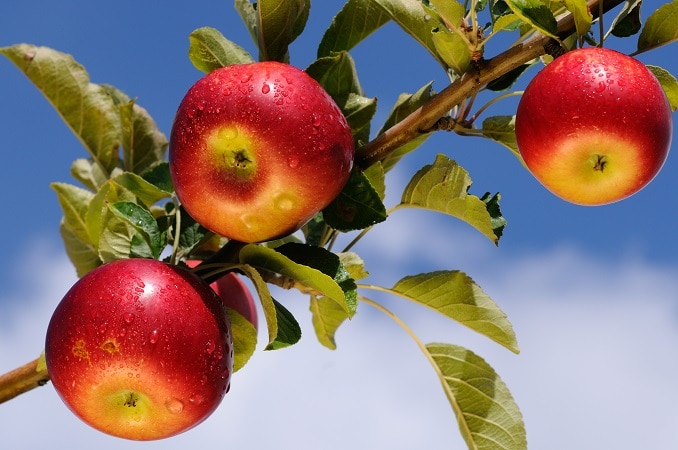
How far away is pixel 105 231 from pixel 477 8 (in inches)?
27.0

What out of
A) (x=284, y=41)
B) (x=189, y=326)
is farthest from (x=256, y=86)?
(x=189, y=326)

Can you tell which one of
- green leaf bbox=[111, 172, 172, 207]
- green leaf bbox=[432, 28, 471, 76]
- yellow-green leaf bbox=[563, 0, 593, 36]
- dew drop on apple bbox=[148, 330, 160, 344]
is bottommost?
dew drop on apple bbox=[148, 330, 160, 344]

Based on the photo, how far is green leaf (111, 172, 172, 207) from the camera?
4.79ft

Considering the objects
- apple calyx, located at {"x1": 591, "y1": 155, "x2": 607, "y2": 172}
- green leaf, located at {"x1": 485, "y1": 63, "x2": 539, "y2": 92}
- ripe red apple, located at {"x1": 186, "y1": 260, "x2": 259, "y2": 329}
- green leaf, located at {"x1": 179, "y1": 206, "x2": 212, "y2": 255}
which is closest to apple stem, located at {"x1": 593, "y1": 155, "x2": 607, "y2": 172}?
apple calyx, located at {"x1": 591, "y1": 155, "x2": 607, "y2": 172}

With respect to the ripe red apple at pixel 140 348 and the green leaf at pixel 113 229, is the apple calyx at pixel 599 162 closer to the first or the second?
the ripe red apple at pixel 140 348

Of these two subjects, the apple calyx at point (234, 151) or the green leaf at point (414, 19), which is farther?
the green leaf at point (414, 19)

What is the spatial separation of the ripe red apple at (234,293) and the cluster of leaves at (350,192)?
0.07 m

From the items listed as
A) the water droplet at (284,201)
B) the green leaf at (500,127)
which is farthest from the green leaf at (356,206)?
the green leaf at (500,127)

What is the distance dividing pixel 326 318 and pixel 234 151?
2.25 ft

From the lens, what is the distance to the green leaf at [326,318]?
1.83 m

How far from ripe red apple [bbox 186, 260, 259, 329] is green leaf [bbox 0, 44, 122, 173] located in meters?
0.29

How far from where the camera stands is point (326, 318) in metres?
1.86

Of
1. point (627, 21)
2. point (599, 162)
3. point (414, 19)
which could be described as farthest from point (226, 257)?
point (627, 21)

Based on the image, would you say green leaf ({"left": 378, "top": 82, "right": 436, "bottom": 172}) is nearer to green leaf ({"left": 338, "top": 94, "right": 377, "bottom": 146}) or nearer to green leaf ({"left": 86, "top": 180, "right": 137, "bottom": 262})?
green leaf ({"left": 338, "top": 94, "right": 377, "bottom": 146})
